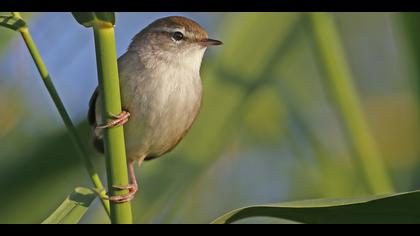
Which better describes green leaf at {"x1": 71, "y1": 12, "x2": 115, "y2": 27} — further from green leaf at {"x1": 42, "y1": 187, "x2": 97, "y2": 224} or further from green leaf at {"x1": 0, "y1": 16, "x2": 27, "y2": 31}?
green leaf at {"x1": 42, "y1": 187, "x2": 97, "y2": 224}

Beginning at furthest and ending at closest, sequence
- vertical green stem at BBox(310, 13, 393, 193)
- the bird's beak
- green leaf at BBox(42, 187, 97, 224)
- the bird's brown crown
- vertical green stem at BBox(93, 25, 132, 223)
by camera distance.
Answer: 1. the bird's brown crown
2. the bird's beak
3. vertical green stem at BBox(310, 13, 393, 193)
4. green leaf at BBox(42, 187, 97, 224)
5. vertical green stem at BBox(93, 25, 132, 223)

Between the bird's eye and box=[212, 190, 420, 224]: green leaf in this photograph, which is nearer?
box=[212, 190, 420, 224]: green leaf

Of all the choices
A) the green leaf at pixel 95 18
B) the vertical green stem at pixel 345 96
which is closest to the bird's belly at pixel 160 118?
the vertical green stem at pixel 345 96

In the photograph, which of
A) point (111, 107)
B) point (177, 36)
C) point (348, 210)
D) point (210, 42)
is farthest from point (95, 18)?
point (177, 36)

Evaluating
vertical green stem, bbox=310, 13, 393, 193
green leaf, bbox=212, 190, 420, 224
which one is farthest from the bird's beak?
green leaf, bbox=212, 190, 420, 224

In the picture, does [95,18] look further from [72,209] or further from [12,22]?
[72,209]

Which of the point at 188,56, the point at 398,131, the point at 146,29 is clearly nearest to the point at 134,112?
the point at 188,56
